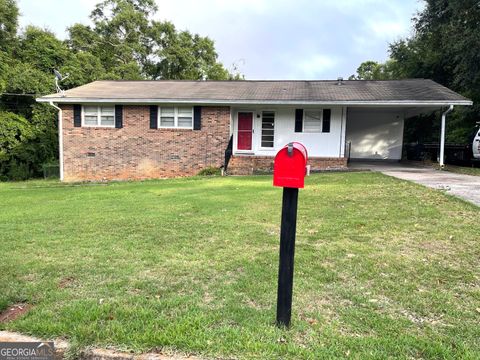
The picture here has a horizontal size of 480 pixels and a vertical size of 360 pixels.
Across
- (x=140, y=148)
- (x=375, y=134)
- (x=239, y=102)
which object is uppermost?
(x=239, y=102)

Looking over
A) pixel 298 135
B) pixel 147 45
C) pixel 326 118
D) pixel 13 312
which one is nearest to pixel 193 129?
pixel 298 135

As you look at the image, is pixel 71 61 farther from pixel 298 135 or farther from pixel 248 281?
pixel 248 281

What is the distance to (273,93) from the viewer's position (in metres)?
15.9

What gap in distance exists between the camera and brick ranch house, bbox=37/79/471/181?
1509cm

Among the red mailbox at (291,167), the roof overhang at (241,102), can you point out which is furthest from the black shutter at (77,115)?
the red mailbox at (291,167)

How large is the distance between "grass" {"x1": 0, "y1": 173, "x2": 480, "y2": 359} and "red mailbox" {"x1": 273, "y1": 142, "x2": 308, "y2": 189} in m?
1.03

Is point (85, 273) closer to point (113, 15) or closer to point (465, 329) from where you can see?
point (465, 329)

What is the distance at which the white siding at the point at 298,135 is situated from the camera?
49.5 feet

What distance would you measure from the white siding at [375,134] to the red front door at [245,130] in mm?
5579

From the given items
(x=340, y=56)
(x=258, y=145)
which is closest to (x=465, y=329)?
(x=258, y=145)

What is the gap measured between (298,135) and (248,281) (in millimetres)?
12729

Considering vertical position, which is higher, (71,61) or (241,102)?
(71,61)

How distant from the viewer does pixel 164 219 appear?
6004 millimetres

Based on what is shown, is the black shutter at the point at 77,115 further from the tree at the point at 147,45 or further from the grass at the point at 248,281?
the tree at the point at 147,45
